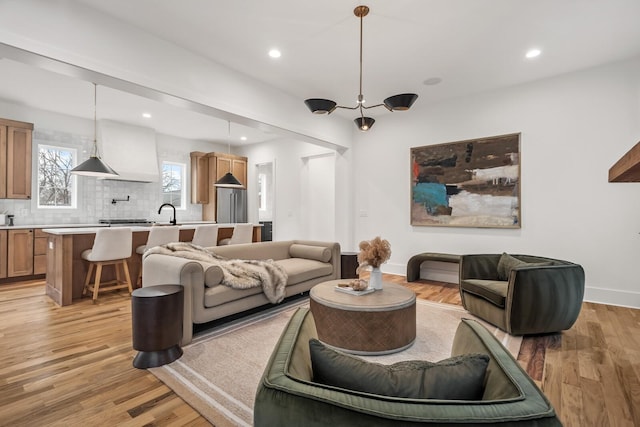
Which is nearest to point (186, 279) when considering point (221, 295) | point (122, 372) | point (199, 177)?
point (221, 295)

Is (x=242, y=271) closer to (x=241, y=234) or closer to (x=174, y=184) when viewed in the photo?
(x=241, y=234)

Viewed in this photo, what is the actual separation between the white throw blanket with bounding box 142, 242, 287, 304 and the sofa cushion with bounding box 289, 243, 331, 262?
0.92 metres

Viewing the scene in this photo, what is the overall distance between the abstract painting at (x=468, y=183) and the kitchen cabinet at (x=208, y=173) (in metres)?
4.53

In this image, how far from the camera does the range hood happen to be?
6.06 metres

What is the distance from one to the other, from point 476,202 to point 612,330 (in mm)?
2193

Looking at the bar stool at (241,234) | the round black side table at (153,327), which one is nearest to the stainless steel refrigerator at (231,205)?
the bar stool at (241,234)

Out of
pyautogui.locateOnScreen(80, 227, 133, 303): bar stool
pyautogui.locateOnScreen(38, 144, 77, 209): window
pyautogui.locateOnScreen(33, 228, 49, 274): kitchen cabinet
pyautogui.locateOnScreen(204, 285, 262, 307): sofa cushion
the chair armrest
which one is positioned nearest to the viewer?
pyautogui.locateOnScreen(204, 285, 262, 307): sofa cushion

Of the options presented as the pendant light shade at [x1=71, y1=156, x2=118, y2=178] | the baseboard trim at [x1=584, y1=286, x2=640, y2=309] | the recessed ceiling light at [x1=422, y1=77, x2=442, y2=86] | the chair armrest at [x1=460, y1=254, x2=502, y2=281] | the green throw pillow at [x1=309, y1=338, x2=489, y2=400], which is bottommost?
the baseboard trim at [x1=584, y1=286, x2=640, y2=309]

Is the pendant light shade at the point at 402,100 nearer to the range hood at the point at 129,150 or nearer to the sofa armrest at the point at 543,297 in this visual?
the sofa armrest at the point at 543,297

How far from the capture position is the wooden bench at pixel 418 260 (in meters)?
4.82

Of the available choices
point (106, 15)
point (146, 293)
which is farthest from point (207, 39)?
point (146, 293)

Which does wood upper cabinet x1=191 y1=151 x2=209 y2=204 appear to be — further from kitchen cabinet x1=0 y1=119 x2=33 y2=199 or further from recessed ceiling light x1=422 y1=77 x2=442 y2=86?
recessed ceiling light x1=422 y1=77 x2=442 y2=86

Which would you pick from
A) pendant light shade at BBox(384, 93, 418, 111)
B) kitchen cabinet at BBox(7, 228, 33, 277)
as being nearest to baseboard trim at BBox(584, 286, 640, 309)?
pendant light shade at BBox(384, 93, 418, 111)

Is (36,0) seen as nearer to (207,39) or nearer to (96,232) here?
(207,39)
